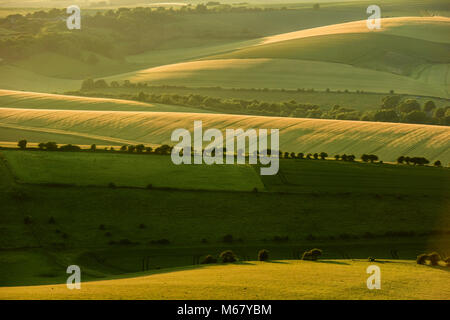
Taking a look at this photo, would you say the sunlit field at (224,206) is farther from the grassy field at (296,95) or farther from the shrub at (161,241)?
the grassy field at (296,95)

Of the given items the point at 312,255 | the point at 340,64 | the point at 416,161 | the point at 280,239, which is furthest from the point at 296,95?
the point at 312,255

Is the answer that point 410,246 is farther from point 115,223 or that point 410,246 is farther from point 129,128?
→ point 129,128

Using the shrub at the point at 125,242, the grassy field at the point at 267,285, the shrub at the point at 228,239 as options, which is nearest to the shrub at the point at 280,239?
the shrub at the point at 228,239

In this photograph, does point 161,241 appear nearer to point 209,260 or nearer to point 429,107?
point 209,260

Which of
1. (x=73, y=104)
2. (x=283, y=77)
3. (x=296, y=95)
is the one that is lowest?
(x=73, y=104)

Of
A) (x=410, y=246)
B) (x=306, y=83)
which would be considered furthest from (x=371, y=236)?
(x=306, y=83)

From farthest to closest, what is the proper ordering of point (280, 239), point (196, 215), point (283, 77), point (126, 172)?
1. point (283, 77)
2. point (126, 172)
3. point (196, 215)
4. point (280, 239)
